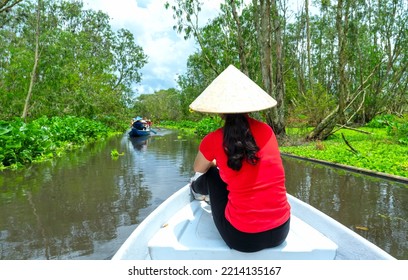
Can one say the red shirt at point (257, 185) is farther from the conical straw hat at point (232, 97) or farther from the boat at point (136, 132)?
the boat at point (136, 132)

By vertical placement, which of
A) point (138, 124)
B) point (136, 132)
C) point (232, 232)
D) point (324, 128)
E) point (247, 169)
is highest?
point (247, 169)

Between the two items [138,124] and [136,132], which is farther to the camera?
[138,124]

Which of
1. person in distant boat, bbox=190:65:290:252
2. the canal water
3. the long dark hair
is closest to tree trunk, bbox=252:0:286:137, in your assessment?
the canal water

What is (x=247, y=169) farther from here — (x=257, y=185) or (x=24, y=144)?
(x=24, y=144)

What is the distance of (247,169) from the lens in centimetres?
255

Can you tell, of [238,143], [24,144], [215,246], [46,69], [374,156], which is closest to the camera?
[238,143]

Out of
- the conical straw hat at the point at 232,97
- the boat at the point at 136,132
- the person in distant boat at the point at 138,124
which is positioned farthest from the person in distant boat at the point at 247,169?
the person in distant boat at the point at 138,124

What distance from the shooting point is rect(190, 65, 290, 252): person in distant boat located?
255 centimetres

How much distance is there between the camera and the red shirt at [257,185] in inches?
101

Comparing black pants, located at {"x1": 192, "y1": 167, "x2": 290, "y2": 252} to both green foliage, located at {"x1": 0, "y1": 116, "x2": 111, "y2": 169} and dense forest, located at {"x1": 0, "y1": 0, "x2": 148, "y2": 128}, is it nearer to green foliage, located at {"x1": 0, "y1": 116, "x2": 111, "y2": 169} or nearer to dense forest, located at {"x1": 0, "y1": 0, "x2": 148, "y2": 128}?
green foliage, located at {"x1": 0, "y1": 116, "x2": 111, "y2": 169}

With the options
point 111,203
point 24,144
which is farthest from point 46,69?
point 111,203

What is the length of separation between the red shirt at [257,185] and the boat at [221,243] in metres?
0.32

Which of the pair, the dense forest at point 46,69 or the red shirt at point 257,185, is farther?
the dense forest at point 46,69

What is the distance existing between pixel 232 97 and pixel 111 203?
13.1 ft
